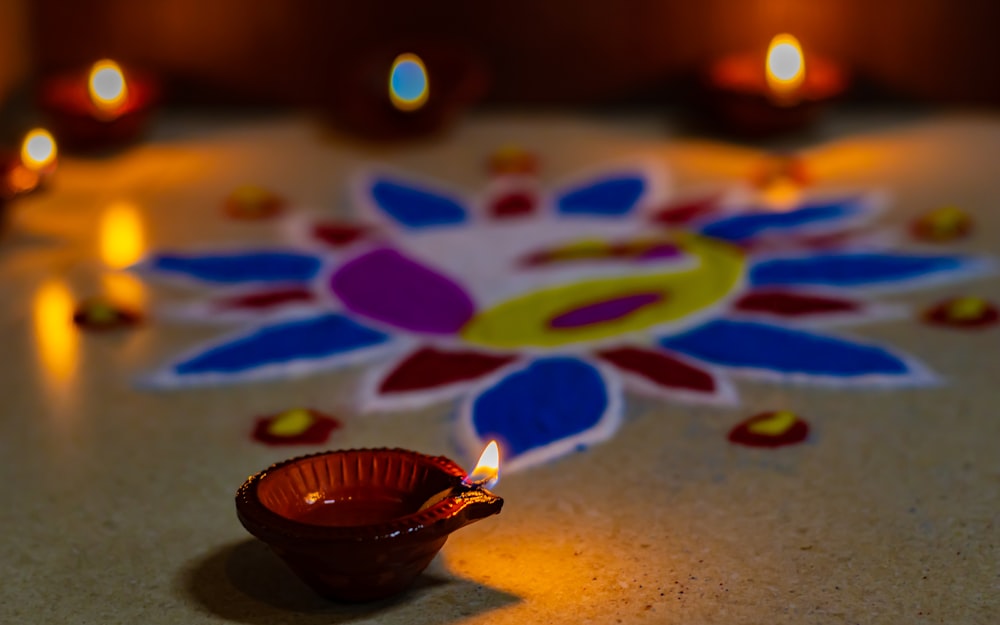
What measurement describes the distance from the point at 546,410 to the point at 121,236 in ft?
3.30

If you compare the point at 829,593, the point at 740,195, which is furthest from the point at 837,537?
the point at 740,195

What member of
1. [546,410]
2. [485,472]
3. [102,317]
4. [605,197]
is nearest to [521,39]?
[605,197]

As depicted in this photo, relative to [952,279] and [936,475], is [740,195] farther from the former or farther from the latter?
[936,475]

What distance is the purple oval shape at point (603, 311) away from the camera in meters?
2.02

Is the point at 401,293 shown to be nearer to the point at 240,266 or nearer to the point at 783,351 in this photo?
the point at 240,266

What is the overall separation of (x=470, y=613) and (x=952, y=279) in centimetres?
115

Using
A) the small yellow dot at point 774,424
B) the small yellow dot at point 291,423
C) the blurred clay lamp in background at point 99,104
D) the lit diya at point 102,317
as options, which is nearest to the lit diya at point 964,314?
the small yellow dot at point 774,424

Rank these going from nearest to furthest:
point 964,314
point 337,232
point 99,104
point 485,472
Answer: point 485,472, point 964,314, point 337,232, point 99,104

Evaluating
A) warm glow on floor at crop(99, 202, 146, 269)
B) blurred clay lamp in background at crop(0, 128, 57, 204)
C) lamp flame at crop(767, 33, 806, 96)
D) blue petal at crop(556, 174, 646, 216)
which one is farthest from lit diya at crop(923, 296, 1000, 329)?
blurred clay lamp in background at crop(0, 128, 57, 204)

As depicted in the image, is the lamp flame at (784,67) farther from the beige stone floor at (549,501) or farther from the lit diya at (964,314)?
the lit diya at (964,314)

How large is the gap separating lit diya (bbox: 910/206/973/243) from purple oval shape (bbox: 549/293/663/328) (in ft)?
1.74

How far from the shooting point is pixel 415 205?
2.53m

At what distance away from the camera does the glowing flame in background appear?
2.94 metres

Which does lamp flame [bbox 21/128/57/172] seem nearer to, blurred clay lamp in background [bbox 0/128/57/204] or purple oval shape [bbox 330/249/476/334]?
blurred clay lamp in background [bbox 0/128/57/204]
